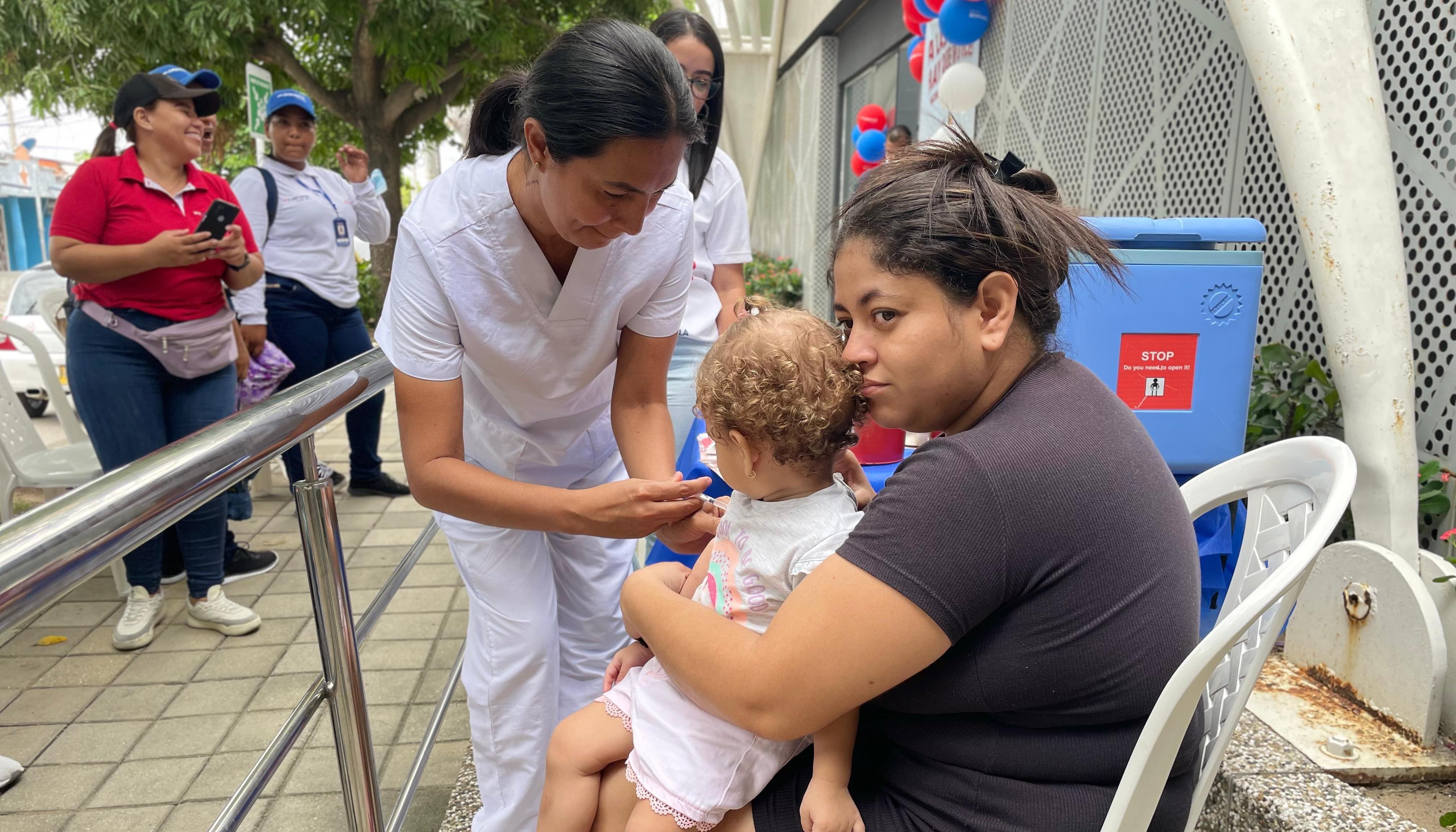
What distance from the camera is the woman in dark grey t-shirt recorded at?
100 cm

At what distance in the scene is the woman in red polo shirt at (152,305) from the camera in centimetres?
332

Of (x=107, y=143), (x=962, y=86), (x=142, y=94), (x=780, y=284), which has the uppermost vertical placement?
(x=962, y=86)

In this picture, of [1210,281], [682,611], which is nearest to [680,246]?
[682,611]

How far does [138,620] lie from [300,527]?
2.50m

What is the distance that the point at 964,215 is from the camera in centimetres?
115

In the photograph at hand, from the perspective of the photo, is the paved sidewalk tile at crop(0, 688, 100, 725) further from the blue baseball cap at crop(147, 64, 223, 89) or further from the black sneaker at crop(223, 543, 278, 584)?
the blue baseball cap at crop(147, 64, 223, 89)

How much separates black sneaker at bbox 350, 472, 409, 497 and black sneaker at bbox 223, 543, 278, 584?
108 centimetres

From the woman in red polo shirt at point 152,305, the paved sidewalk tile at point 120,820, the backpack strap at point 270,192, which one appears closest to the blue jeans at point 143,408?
the woman in red polo shirt at point 152,305

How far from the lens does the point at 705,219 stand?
3053 mm

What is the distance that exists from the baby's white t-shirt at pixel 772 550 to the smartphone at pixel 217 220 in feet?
9.51

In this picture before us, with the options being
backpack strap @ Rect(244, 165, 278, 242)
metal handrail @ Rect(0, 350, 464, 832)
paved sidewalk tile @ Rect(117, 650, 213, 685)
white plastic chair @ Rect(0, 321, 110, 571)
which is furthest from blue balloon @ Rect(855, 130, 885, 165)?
metal handrail @ Rect(0, 350, 464, 832)

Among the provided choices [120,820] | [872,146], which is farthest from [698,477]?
[872,146]

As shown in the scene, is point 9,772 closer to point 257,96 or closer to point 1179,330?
point 1179,330

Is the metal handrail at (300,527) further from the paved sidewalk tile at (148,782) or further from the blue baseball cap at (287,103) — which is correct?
the blue baseball cap at (287,103)
